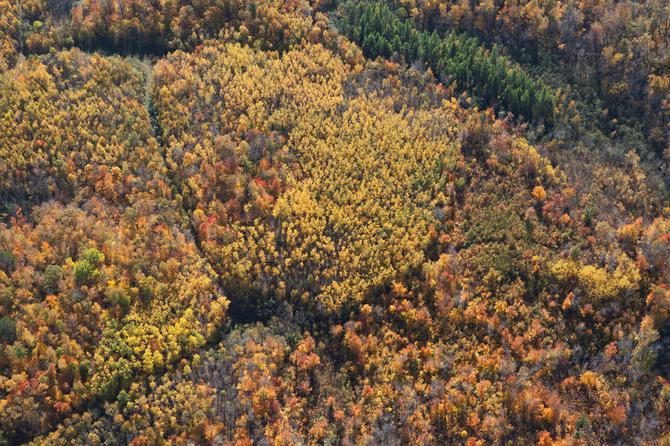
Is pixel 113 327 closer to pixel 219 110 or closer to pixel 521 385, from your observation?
pixel 219 110

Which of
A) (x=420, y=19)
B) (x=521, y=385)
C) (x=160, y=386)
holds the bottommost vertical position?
(x=160, y=386)

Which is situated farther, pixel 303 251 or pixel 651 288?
pixel 303 251

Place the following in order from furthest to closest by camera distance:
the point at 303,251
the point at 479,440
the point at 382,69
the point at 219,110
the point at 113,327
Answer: the point at 382,69, the point at 219,110, the point at 303,251, the point at 113,327, the point at 479,440

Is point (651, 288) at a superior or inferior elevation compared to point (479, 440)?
superior

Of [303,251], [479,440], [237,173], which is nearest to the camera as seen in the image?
[479,440]

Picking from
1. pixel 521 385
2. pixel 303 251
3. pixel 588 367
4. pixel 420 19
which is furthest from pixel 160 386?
pixel 420 19

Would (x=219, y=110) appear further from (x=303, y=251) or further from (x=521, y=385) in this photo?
(x=521, y=385)
